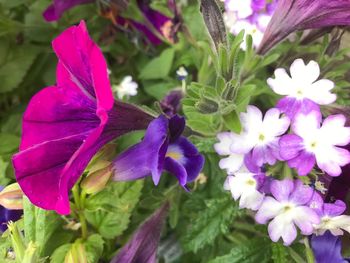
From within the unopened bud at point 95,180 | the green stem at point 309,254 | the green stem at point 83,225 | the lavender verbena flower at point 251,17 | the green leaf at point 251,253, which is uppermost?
the lavender verbena flower at point 251,17

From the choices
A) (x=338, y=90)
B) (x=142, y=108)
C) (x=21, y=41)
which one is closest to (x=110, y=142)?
(x=142, y=108)

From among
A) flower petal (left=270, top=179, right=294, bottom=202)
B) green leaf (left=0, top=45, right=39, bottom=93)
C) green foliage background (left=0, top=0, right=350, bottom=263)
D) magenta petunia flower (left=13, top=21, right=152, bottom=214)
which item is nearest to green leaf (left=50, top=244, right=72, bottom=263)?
green foliage background (left=0, top=0, right=350, bottom=263)

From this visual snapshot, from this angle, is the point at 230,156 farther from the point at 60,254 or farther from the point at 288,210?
the point at 60,254

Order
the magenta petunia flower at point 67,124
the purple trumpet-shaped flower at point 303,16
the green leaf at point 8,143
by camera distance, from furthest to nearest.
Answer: the green leaf at point 8,143, the purple trumpet-shaped flower at point 303,16, the magenta petunia flower at point 67,124

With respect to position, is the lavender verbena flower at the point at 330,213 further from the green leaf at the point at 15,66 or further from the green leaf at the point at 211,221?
the green leaf at the point at 15,66

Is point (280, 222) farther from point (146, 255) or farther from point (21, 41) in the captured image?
point (21, 41)

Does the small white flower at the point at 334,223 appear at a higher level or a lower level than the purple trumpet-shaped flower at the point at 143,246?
higher

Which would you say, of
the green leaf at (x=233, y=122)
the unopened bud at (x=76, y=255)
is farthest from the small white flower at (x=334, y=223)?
the unopened bud at (x=76, y=255)

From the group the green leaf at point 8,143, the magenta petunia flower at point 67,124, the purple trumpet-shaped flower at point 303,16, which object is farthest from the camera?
the green leaf at point 8,143
